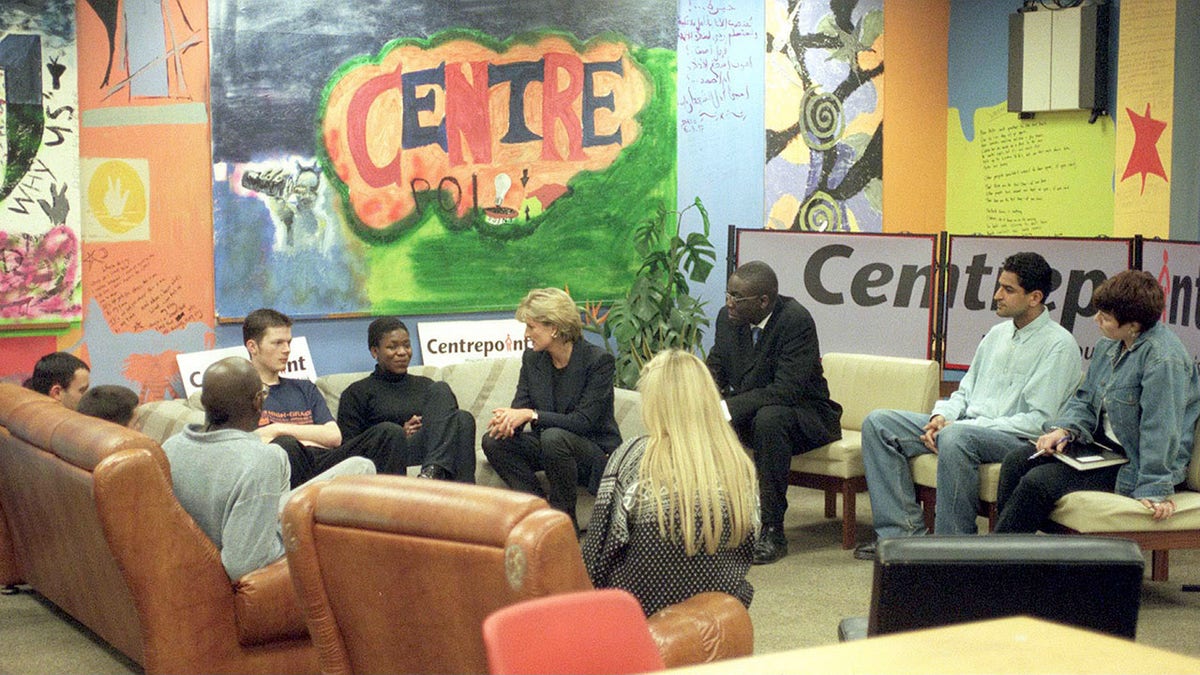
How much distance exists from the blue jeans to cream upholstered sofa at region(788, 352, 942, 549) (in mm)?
183

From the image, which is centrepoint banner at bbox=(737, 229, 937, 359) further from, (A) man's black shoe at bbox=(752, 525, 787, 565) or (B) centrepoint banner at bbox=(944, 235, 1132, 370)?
(A) man's black shoe at bbox=(752, 525, 787, 565)

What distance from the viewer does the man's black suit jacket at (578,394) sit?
5938 millimetres

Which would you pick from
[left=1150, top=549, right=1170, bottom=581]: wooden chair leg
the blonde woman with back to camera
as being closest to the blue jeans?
[left=1150, top=549, right=1170, bottom=581]: wooden chair leg

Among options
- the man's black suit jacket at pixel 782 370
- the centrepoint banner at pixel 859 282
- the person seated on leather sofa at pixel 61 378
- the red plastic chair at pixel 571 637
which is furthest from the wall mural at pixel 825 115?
the red plastic chair at pixel 571 637

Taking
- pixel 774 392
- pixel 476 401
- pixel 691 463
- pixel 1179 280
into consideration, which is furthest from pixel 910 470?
pixel 691 463

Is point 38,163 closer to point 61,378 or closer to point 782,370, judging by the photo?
point 61,378

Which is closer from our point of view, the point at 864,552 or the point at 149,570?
the point at 149,570

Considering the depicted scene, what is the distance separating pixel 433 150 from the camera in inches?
280

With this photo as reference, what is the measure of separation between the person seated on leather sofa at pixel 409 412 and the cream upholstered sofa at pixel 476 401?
0.22 meters

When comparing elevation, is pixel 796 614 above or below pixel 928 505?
below

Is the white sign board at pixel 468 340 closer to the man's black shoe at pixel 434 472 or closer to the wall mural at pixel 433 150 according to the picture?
the wall mural at pixel 433 150

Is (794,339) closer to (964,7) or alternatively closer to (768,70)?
(768,70)

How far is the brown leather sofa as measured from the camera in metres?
3.87

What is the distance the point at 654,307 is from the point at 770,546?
187 centimetres
